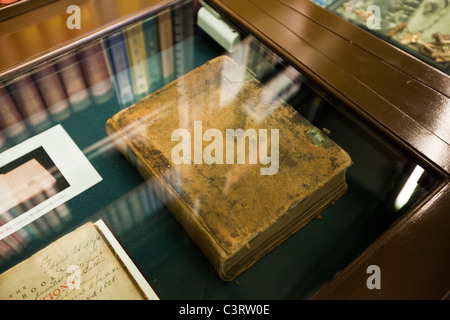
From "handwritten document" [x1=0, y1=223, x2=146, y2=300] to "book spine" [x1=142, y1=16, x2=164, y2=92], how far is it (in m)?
0.50

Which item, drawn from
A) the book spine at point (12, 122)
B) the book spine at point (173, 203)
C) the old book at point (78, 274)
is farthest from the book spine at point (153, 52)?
the old book at point (78, 274)

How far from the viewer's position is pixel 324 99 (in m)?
0.97

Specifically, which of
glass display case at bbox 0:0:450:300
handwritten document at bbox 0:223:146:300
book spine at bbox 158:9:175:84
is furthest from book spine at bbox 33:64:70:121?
handwritten document at bbox 0:223:146:300

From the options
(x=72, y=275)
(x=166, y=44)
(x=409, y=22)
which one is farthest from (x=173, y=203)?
(x=409, y=22)

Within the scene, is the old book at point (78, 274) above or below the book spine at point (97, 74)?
below

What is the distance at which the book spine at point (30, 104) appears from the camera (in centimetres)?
94

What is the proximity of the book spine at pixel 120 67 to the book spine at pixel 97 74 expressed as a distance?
0.08ft

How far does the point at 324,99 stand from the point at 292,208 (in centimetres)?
35

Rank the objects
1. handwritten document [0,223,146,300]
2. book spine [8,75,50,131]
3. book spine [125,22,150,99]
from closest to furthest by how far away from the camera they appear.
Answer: handwritten document [0,223,146,300] → book spine [8,75,50,131] → book spine [125,22,150,99]

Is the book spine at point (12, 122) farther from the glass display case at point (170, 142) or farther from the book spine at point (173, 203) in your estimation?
the book spine at point (173, 203)

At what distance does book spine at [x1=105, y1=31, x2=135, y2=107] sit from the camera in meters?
1.03

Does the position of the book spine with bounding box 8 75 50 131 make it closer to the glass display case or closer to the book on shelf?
the glass display case
